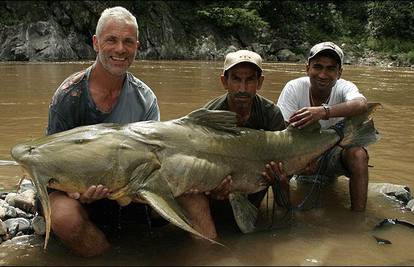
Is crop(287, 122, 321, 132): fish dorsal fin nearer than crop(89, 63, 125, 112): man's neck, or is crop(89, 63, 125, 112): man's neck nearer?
crop(89, 63, 125, 112): man's neck

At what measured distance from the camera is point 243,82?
3510 mm

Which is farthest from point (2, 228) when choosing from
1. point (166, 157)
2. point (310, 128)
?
point (310, 128)

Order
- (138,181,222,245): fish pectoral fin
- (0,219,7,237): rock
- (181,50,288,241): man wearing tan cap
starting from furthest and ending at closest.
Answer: (0,219,7,237): rock → (181,50,288,241): man wearing tan cap → (138,181,222,245): fish pectoral fin

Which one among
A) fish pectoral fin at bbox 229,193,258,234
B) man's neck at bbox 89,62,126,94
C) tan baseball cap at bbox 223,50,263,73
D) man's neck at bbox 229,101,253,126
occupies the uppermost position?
tan baseball cap at bbox 223,50,263,73

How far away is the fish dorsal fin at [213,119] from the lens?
3.23 m

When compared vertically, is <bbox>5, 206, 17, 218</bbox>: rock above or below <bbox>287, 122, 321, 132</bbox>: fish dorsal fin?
below

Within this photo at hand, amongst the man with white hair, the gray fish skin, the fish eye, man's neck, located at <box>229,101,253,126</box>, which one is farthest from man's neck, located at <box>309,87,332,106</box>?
the fish eye

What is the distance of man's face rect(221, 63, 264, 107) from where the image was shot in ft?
11.4

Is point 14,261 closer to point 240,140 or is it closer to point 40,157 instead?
point 40,157

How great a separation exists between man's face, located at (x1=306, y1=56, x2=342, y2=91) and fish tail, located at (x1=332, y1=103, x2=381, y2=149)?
0.40 meters

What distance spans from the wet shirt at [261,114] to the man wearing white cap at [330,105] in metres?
0.16

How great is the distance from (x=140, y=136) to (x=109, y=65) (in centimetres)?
67

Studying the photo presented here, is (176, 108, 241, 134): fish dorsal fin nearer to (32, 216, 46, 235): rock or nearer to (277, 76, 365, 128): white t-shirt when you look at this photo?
(277, 76, 365, 128): white t-shirt

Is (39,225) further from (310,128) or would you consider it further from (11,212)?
(310,128)
